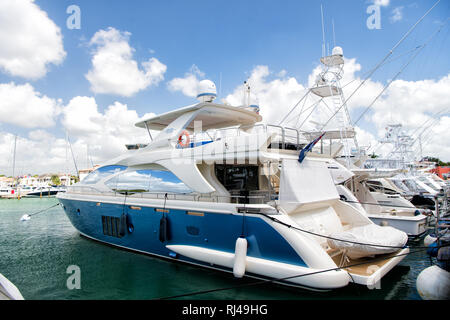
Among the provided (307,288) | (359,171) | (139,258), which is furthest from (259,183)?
(359,171)

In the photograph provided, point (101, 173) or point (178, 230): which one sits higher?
point (101, 173)

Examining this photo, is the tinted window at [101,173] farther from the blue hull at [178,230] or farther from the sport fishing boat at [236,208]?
the blue hull at [178,230]

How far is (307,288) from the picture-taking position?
5.86m

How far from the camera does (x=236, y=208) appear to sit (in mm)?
6559

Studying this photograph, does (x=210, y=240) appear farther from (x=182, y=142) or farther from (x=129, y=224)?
(x=129, y=224)

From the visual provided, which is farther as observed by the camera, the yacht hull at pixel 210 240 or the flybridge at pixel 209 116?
the flybridge at pixel 209 116

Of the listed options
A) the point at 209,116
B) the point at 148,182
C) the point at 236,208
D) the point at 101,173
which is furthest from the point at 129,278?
the point at 209,116

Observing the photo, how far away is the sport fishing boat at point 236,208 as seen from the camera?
233 inches

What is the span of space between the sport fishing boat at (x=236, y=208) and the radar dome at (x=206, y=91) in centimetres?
3

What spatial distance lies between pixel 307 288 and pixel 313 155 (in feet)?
12.0

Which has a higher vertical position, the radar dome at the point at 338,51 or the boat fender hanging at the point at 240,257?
the radar dome at the point at 338,51

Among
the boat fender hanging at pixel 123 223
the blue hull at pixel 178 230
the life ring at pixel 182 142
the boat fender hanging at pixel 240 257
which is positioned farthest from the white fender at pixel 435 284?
the boat fender hanging at pixel 123 223

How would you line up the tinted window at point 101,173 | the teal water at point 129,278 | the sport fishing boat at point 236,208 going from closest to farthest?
the sport fishing boat at point 236,208 → the teal water at point 129,278 → the tinted window at point 101,173

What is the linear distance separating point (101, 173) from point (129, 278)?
5.01 meters
